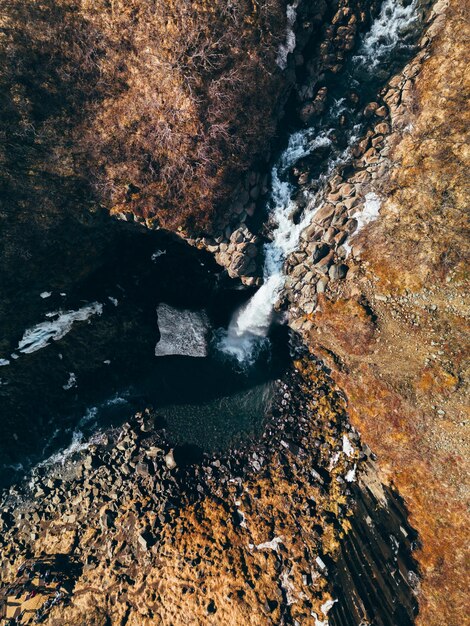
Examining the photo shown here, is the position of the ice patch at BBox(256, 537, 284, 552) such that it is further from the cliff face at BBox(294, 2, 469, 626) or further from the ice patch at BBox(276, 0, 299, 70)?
the ice patch at BBox(276, 0, 299, 70)

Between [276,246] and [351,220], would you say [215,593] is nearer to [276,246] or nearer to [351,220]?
[276,246]

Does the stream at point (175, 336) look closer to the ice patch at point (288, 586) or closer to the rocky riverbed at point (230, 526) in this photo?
the rocky riverbed at point (230, 526)

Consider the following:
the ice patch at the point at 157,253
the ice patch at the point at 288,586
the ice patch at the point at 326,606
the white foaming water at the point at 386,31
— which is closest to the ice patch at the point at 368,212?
the white foaming water at the point at 386,31

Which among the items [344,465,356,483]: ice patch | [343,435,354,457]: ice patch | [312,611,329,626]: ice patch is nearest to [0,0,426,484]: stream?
[343,435,354,457]: ice patch

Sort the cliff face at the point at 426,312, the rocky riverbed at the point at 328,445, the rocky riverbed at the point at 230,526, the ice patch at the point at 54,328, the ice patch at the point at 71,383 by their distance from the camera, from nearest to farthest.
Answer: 1. the cliff face at the point at 426,312
2. the rocky riverbed at the point at 328,445
3. the rocky riverbed at the point at 230,526
4. the ice patch at the point at 54,328
5. the ice patch at the point at 71,383

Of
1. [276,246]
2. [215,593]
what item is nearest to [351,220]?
[276,246]

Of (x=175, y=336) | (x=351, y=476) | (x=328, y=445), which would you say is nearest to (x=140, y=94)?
(x=175, y=336)
